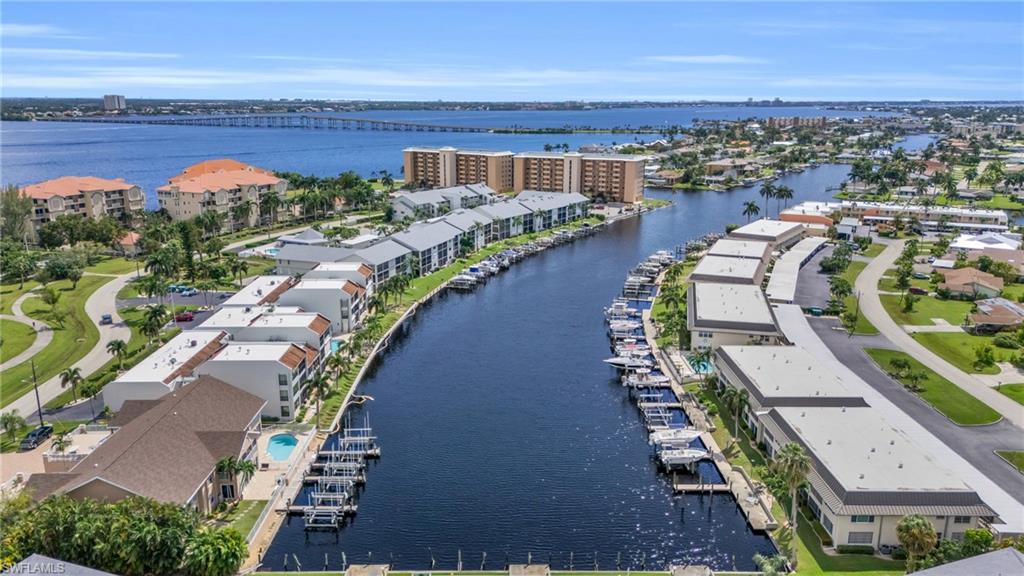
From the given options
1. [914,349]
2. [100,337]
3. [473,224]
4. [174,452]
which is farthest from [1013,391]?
[100,337]

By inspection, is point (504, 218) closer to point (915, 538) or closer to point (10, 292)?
point (10, 292)

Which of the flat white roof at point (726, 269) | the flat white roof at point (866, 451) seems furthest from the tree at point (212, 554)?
the flat white roof at point (726, 269)

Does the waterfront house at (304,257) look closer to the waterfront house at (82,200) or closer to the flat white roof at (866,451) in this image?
the waterfront house at (82,200)

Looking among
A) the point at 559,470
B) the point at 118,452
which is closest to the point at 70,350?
the point at 118,452

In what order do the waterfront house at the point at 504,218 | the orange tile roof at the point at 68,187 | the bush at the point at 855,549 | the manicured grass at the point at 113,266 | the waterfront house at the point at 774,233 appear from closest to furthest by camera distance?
the bush at the point at 855,549
the manicured grass at the point at 113,266
the waterfront house at the point at 774,233
the orange tile roof at the point at 68,187
the waterfront house at the point at 504,218

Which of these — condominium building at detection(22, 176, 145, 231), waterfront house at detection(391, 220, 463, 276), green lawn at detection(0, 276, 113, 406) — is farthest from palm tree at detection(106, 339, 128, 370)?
condominium building at detection(22, 176, 145, 231)

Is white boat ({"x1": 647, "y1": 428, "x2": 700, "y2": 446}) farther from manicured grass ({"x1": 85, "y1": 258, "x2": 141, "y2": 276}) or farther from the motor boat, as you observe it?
manicured grass ({"x1": 85, "y1": 258, "x2": 141, "y2": 276})
